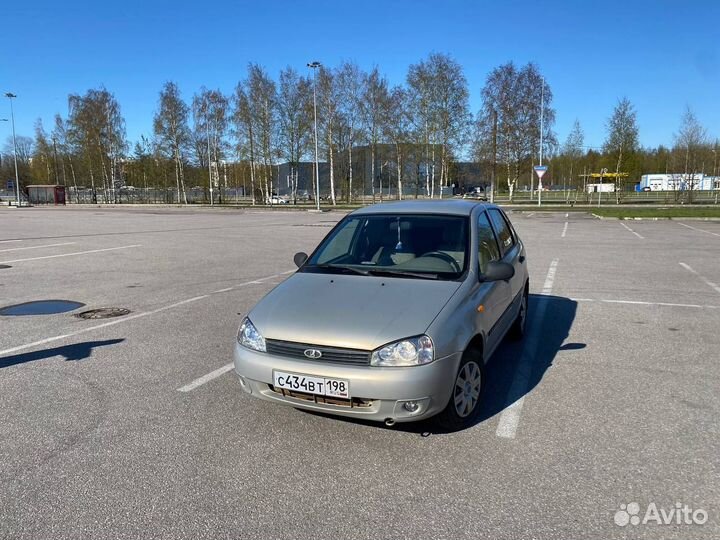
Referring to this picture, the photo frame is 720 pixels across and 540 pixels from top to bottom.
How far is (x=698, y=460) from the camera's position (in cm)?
334

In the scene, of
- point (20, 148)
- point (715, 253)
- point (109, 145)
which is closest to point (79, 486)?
point (715, 253)

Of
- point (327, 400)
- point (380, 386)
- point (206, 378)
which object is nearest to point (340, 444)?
point (327, 400)

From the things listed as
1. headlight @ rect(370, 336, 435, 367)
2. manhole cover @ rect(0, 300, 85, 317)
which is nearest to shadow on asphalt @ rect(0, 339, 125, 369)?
manhole cover @ rect(0, 300, 85, 317)

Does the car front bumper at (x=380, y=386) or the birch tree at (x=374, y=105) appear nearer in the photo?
the car front bumper at (x=380, y=386)

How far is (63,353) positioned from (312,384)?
3.69 metres

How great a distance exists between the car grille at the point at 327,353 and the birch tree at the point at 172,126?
60309mm

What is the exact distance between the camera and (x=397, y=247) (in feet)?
15.5

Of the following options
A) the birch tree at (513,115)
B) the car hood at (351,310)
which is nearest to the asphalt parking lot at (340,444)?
the car hood at (351,310)

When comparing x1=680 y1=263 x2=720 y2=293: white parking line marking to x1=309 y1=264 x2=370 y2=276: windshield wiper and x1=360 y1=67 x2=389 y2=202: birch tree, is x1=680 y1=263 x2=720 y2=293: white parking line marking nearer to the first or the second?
x1=309 y1=264 x2=370 y2=276: windshield wiper

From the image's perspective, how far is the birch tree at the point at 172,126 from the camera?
189ft

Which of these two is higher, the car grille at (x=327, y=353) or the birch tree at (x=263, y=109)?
the birch tree at (x=263, y=109)

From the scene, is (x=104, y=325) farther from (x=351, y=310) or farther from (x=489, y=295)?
(x=489, y=295)

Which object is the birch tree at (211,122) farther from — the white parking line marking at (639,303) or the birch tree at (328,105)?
the white parking line marking at (639,303)

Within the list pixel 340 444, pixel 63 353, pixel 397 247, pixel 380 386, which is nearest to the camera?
pixel 380 386
